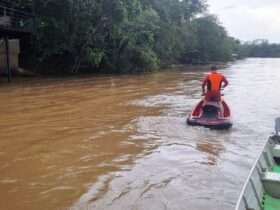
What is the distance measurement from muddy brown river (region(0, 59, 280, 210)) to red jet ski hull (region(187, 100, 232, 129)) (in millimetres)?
243

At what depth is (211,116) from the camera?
456 inches

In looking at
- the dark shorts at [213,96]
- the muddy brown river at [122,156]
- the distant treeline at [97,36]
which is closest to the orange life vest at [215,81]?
the dark shorts at [213,96]

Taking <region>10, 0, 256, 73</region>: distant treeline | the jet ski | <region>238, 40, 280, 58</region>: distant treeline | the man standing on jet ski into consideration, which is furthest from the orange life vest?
<region>238, 40, 280, 58</region>: distant treeline

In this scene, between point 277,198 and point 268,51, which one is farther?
point 268,51

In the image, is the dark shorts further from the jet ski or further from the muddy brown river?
the muddy brown river

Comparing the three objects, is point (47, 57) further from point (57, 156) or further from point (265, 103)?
point (57, 156)

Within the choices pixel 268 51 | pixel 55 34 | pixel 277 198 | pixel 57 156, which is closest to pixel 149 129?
pixel 57 156

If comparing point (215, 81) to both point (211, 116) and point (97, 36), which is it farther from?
point (97, 36)

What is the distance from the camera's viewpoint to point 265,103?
664 inches

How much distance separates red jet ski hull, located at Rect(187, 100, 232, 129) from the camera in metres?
11.0

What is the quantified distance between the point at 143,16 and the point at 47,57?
9.11m

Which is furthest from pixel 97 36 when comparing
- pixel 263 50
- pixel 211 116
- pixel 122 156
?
pixel 263 50

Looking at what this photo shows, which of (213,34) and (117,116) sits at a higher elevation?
(213,34)

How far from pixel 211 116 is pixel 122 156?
3862mm
